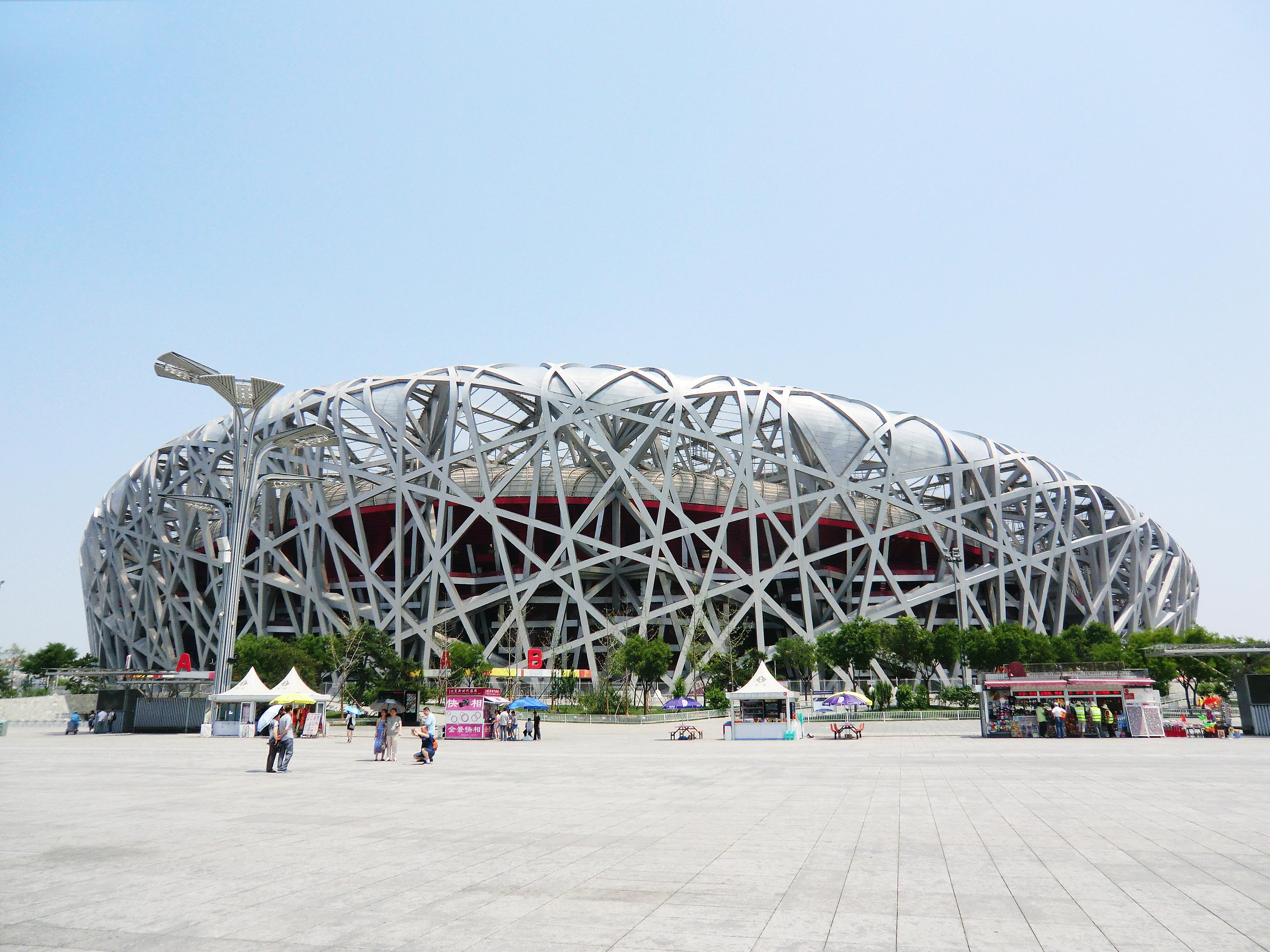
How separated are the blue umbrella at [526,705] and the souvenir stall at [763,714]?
8.63 meters

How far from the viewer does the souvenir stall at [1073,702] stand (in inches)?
1155

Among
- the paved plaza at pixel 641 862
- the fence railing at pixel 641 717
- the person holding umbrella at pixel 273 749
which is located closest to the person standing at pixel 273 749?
the person holding umbrella at pixel 273 749

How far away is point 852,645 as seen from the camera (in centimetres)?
5028

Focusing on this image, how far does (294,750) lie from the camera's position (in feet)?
87.3

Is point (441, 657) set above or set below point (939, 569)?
below

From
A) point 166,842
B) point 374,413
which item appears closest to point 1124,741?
point 166,842

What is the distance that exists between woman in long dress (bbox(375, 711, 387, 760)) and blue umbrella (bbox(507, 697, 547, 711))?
13.5 metres

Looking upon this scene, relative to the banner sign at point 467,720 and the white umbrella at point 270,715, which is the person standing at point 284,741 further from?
the banner sign at point 467,720

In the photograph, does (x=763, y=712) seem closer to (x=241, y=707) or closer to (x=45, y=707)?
(x=241, y=707)

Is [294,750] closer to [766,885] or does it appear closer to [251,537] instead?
A: [766,885]

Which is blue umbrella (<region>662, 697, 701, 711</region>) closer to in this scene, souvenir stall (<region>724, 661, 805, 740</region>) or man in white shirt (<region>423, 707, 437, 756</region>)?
souvenir stall (<region>724, 661, 805, 740</region>)

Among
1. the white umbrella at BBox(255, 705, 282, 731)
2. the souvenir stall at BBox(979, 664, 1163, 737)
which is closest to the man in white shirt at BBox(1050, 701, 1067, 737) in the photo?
the souvenir stall at BBox(979, 664, 1163, 737)

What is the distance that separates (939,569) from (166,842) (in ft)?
205

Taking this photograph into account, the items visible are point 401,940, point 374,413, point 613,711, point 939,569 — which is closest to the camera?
point 401,940
